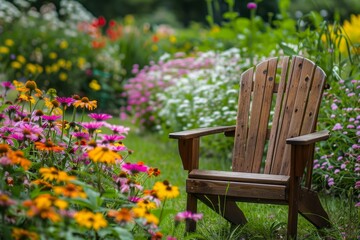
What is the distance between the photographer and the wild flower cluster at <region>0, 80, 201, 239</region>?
1.86 metres

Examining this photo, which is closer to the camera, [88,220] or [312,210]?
[88,220]

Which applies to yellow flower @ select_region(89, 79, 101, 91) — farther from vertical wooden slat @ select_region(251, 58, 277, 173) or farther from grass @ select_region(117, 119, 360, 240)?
vertical wooden slat @ select_region(251, 58, 277, 173)

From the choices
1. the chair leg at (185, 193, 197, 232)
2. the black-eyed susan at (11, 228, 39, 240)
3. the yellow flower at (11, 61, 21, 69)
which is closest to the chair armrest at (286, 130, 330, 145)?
the chair leg at (185, 193, 197, 232)

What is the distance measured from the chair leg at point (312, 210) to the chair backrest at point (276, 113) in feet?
0.78

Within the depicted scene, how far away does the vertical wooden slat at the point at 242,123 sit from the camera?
3549mm

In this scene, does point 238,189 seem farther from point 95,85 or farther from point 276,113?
point 95,85

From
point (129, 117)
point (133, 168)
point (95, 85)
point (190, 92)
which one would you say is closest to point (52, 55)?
point (129, 117)

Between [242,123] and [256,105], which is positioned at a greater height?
[256,105]

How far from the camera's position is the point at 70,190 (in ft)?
6.17

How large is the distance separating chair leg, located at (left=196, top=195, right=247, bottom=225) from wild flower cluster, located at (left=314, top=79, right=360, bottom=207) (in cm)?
68

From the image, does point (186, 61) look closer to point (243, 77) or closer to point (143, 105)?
point (143, 105)

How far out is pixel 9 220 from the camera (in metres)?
2.04

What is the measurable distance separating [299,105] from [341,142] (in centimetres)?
69

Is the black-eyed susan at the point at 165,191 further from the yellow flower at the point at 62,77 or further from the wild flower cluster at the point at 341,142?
the yellow flower at the point at 62,77
